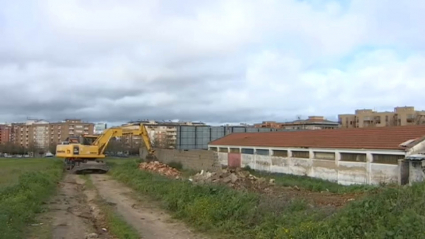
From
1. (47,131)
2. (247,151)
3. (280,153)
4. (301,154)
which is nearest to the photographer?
(301,154)

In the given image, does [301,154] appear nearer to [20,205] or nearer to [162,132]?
[20,205]

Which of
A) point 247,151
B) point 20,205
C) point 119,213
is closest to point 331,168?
point 247,151

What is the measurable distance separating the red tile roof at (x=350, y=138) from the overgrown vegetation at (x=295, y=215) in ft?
45.4

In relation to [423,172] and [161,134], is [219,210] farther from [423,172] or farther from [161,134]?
[161,134]

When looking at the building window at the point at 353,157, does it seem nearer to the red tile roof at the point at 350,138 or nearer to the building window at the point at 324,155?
the red tile roof at the point at 350,138

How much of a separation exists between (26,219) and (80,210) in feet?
10.9

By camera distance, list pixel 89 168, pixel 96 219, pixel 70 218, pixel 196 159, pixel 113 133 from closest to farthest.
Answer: pixel 96 219, pixel 70 218, pixel 89 168, pixel 113 133, pixel 196 159

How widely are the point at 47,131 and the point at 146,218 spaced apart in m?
141

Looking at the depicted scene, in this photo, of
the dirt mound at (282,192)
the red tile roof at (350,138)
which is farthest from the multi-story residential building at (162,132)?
the dirt mound at (282,192)

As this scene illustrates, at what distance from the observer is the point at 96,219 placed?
13.9m

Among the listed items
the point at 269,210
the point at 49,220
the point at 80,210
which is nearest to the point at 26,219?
the point at 49,220

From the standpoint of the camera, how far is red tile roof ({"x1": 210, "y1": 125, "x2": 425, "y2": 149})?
24.3 m

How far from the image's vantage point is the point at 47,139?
5625 inches

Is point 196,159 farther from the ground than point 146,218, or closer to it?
farther from the ground
